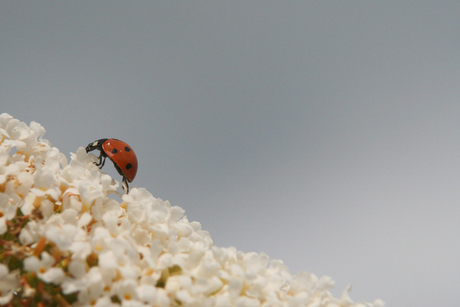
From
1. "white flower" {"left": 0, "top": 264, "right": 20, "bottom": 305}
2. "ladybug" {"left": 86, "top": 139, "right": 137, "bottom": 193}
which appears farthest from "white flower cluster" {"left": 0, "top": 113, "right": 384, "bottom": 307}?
"ladybug" {"left": 86, "top": 139, "right": 137, "bottom": 193}

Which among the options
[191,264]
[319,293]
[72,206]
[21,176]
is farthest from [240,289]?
[21,176]

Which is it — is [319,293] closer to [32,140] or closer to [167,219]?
[167,219]

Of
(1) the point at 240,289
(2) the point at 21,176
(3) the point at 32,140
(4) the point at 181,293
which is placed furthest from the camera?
(3) the point at 32,140

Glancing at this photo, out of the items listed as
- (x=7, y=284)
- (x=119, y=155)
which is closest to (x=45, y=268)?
(x=7, y=284)

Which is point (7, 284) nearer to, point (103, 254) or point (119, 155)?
point (103, 254)

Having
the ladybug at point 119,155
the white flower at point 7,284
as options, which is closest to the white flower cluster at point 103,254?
the white flower at point 7,284

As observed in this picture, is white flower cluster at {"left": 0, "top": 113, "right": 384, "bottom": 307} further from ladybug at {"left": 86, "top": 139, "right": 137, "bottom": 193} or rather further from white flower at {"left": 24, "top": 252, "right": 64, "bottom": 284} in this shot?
ladybug at {"left": 86, "top": 139, "right": 137, "bottom": 193}
